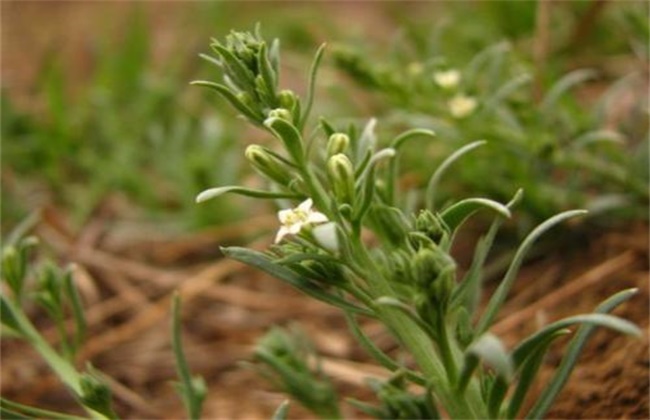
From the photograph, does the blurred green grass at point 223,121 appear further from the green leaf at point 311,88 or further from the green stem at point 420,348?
the green stem at point 420,348

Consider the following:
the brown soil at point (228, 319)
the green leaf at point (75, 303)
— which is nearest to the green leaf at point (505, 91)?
the brown soil at point (228, 319)

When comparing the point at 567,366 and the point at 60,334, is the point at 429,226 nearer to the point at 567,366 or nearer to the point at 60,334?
the point at 567,366

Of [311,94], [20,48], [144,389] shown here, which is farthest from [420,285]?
[20,48]

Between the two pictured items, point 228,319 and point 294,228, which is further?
point 228,319

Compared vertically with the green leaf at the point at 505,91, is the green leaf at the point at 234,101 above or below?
below

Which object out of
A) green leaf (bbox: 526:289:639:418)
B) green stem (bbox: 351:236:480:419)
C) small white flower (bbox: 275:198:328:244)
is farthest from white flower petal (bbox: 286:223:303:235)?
green leaf (bbox: 526:289:639:418)

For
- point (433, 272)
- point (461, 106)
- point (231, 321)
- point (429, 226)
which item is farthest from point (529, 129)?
point (433, 272)
